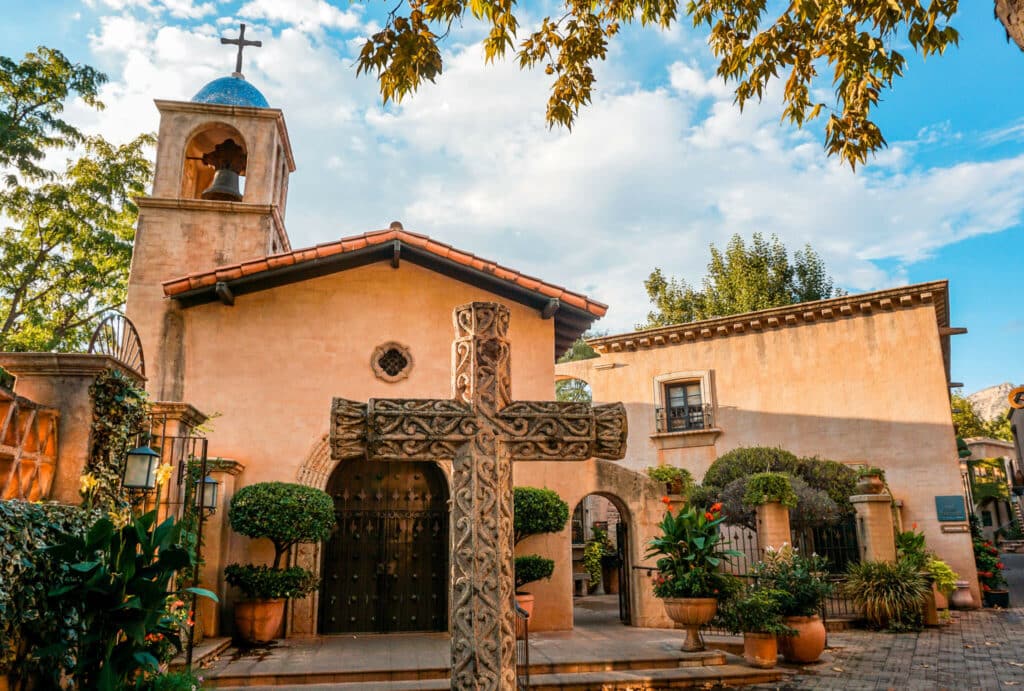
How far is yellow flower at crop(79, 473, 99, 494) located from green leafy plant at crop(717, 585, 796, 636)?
766 centimetres

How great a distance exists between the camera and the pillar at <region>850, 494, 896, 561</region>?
13430 mm

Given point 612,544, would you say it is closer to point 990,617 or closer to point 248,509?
point 990,617

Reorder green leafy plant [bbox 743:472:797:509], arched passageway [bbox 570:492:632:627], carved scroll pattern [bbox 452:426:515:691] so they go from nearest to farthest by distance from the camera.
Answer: carved scroll pattern [bbox 452:426:515:691] < green leafy plant [bbox 743:472:797:509] < arched passageway [bbox 570:492:632:627]

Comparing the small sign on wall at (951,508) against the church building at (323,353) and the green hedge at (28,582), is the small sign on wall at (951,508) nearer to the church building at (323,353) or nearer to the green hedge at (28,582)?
the church building at (323,353)

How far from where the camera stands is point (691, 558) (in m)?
9.70

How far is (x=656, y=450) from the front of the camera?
20.2m

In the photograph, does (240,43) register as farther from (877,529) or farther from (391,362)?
(877,529)

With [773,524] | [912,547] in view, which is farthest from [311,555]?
[912,547]

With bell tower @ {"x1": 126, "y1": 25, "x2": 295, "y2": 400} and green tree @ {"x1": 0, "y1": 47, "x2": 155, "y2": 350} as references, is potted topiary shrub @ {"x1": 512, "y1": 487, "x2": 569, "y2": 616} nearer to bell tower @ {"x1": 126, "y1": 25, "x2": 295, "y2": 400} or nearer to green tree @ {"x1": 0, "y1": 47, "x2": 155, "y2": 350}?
bell tower @ {"x1": 126, "y1": 25, "x2": 295, "y2": 400}

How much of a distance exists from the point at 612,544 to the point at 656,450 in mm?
3078

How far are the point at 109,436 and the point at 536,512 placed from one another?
629 cm

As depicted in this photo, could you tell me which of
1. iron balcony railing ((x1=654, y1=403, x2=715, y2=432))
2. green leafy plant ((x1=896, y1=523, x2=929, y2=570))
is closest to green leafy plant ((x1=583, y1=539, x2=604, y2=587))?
iron balcony railing ((x1=654, y1=403, x2=715, y2=432))

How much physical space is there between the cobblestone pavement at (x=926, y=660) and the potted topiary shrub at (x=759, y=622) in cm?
49

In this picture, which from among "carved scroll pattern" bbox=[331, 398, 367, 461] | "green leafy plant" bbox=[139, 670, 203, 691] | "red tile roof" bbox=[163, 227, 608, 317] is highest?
"red tile roof" bbox=[163, 227, 608, 317]
